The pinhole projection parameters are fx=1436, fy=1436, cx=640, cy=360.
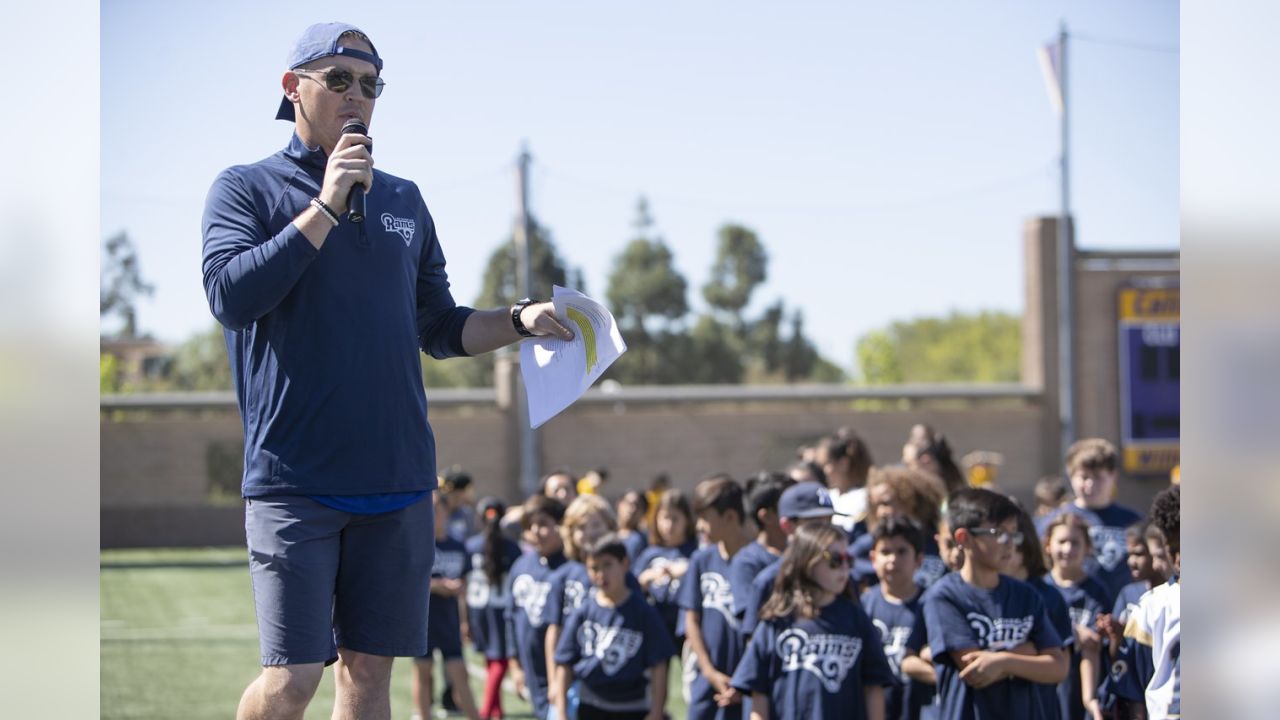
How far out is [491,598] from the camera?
9766 mm

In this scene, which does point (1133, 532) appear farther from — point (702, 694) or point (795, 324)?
point (795, 324)

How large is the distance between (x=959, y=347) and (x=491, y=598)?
6226cm

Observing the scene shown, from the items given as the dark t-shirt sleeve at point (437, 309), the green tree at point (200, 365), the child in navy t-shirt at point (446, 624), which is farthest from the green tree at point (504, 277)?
the dark t-shirt sleeve at point (437, 309)

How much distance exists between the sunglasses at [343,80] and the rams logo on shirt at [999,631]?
2915 millimetres

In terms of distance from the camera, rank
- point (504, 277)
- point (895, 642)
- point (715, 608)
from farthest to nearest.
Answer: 1. point (504, 277)
2. point (715, 608)
3. point (895, 642)

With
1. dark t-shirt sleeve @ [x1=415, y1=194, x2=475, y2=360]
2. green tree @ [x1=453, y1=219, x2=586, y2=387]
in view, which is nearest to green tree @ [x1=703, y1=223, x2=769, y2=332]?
green tree @ [x1=453, y1=219, x2=586, y2=387]

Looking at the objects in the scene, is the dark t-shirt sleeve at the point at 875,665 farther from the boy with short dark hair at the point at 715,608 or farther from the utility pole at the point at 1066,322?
the utility pole at the point at 1066,322

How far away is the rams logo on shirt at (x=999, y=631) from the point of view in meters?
4.86

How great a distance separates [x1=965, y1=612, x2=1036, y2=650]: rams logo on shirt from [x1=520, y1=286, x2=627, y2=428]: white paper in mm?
2250

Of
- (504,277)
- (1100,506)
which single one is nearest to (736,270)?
(504,277)

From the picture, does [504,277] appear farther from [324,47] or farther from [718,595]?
[324,47]

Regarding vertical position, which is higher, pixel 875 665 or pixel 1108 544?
pixel 1108 544

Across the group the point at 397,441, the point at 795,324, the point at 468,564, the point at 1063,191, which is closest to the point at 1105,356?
the point at 1063,191

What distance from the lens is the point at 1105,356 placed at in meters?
26.2
